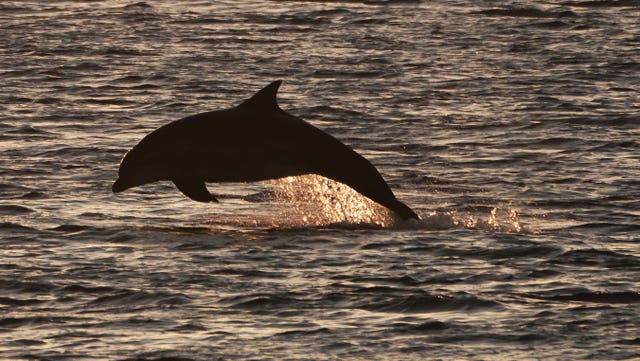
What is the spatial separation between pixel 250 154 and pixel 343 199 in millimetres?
1592

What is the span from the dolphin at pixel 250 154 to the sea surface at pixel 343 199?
494mm

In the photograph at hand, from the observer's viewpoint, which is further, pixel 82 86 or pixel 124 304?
pixel 82 86

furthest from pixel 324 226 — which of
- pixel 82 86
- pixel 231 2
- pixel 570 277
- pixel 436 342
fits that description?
pixel 231 2

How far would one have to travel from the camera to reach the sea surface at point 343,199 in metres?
14.1

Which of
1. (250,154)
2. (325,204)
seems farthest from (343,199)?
(250,154)

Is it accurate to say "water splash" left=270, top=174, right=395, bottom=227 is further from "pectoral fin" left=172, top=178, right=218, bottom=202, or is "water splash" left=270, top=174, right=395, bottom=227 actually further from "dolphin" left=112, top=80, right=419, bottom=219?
"pectoral fin" left=172, top=178, right=218, bottom=202

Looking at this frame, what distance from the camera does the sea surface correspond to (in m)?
14.1

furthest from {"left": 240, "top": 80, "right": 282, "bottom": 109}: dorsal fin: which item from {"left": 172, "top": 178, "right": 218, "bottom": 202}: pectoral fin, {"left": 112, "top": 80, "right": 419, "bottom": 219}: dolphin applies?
{"left": 172, "top": 178, "right": 218, "bottom": 202}: pectoral fin

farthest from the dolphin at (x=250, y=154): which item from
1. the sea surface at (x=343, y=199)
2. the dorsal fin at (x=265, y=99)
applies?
the sea surface at (x=343, y=199)

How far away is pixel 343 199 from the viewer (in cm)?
1889

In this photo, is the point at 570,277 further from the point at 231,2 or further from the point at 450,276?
the point at 231,2

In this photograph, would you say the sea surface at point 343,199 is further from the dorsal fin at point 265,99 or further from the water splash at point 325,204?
the dorsal fin at point 265,99

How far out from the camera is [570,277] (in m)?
15.8

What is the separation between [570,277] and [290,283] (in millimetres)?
2312
